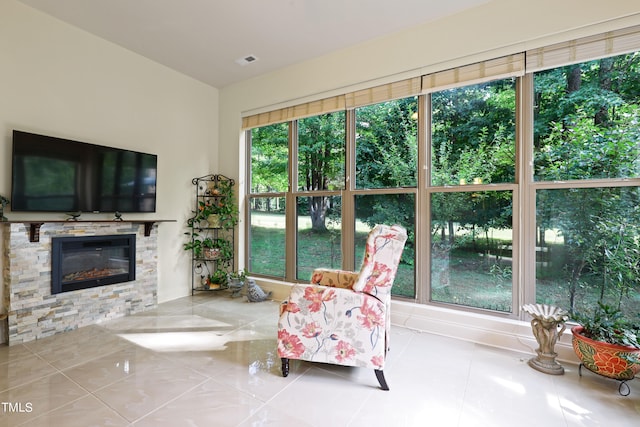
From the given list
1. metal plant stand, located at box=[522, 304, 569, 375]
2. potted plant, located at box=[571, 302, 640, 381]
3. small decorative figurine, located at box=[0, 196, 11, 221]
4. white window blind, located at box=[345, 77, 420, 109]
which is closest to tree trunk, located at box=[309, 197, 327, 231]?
white window blind, located at box=[345, 77, 420, 109]

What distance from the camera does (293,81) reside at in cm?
371

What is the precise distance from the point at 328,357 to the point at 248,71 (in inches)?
142

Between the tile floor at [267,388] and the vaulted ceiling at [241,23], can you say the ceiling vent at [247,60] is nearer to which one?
the vaulted ceiling at [241,23]

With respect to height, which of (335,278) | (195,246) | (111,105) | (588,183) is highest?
(111,105)

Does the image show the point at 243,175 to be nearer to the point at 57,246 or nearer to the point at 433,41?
the point at 57,246

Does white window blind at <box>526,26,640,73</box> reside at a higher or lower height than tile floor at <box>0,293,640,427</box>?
higher

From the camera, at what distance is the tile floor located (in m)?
1.60

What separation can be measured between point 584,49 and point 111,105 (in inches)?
178

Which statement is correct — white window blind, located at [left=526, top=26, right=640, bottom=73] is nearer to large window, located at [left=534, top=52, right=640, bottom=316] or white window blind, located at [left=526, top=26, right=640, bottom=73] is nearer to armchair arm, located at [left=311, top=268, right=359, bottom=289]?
large window, located at [left=534, top=52, right=640, bottom=316]

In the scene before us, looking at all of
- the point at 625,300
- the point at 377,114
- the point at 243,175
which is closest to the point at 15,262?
the point at 243,175

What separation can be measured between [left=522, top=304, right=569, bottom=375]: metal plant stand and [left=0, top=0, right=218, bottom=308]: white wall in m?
3.94

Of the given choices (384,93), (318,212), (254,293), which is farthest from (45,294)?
(384,93)

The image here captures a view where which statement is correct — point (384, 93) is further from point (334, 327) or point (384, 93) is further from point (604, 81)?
point (334, 327)

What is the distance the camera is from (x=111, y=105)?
3256 mm
